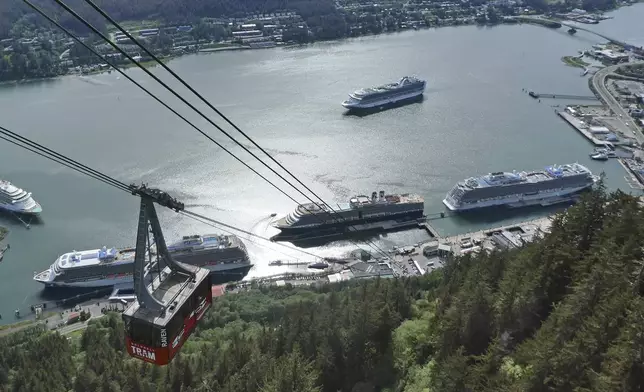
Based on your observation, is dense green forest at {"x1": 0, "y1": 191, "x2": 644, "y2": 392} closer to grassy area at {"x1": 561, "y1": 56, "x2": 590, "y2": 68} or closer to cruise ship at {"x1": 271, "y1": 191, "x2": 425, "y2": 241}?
cruise ship at {"x1": 271, "y1": 191, "x2": 425, "y2": 241}

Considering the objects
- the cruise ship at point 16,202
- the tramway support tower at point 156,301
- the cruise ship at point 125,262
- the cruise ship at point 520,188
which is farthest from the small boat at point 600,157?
the cruise ship at point 16,202

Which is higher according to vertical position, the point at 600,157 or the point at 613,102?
the point at 613,102

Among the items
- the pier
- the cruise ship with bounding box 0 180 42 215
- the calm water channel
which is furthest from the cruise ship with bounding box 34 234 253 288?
the pier

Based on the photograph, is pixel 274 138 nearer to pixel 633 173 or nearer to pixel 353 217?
pixel 353 217

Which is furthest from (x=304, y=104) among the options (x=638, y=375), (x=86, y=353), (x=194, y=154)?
(x=638, y=375)

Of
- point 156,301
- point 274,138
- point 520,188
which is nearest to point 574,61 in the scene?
point 520,188

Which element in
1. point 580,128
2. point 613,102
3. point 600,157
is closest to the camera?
point 600,157
